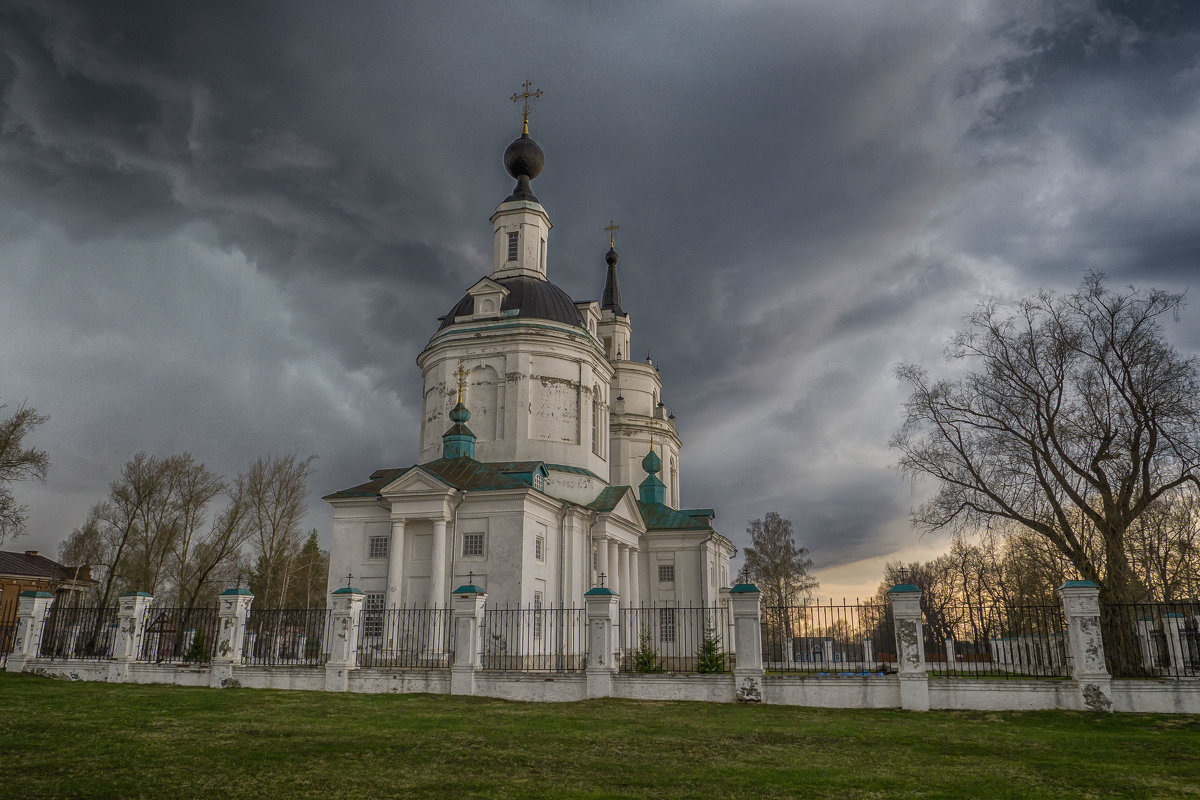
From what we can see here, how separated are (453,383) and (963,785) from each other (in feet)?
86.6

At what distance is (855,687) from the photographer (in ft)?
50.0

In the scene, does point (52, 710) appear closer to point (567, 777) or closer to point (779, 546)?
point (567, 777)

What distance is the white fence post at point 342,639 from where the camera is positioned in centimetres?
1786

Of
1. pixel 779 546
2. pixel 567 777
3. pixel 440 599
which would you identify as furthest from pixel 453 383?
pixel 779 546

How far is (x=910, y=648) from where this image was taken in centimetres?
1501

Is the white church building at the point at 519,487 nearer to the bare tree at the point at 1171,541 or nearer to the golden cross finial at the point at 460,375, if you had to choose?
the golden cross finial at the point at 460,375

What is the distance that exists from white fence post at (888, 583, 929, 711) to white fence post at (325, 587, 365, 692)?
11.7 m

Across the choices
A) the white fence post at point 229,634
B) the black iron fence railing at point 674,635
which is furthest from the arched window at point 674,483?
the white fence post at point 229,634

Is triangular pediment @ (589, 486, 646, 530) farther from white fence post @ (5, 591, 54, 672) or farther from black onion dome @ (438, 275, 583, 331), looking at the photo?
white fence post @ (5, 591, 54, 672)

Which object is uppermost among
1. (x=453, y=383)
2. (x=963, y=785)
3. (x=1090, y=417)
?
(x=453, y=383)

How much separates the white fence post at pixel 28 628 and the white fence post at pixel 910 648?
20.6m

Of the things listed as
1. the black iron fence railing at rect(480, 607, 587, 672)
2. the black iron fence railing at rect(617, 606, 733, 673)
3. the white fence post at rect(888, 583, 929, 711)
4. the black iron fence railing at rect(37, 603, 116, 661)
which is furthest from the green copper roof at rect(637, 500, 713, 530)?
the white fence post at rect(888, 583, 929, 711)

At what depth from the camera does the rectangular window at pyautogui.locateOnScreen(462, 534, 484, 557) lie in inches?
1046

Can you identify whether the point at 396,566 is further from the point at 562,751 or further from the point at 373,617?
the point at 562,751
